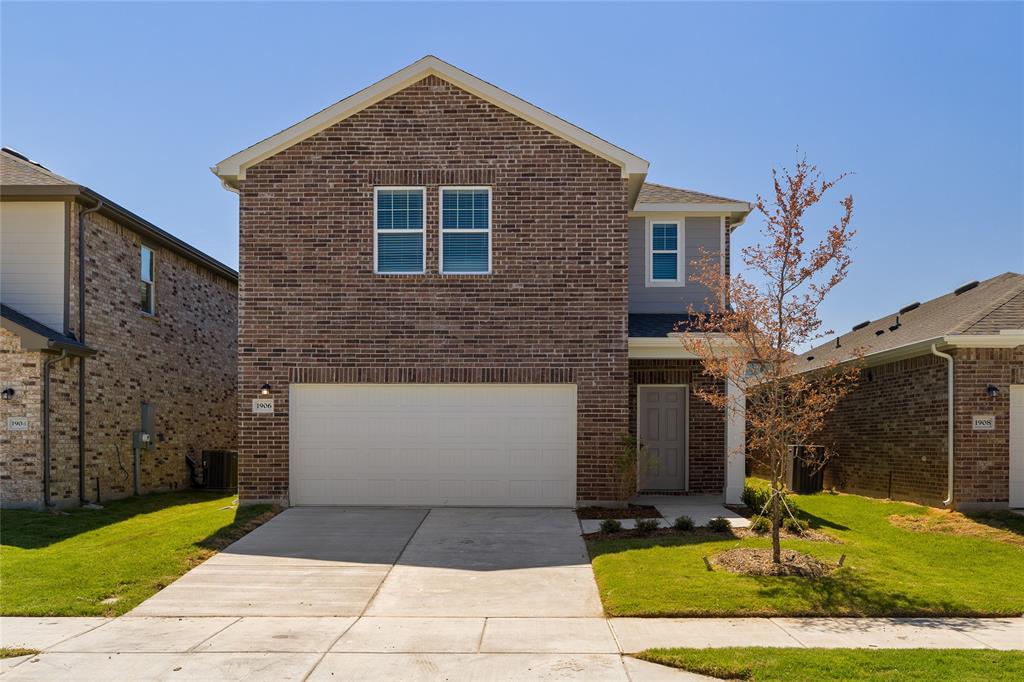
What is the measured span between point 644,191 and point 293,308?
816cm

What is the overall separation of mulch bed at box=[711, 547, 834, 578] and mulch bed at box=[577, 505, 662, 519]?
9.57ft

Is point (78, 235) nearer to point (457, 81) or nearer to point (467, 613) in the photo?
point (457, 81)

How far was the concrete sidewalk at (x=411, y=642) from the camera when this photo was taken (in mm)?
7016

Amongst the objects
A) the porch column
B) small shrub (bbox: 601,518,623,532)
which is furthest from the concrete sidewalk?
the porch column

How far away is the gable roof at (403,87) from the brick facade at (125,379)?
4.17 metres

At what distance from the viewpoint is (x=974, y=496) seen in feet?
45.8

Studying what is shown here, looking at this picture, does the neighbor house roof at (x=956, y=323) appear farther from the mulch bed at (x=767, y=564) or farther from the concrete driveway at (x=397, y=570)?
the concrete driveway at (x=397, y=570)

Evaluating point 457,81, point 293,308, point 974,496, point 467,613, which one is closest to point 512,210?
point 457,81

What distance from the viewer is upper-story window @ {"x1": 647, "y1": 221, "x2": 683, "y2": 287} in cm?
1730

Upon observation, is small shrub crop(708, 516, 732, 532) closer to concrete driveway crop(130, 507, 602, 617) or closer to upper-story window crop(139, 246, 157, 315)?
concrete driveway crop(130, 507, 602, 617)

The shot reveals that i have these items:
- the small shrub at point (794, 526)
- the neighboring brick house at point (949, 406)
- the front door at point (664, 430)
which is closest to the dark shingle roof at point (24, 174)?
the front door at point (664, 430)

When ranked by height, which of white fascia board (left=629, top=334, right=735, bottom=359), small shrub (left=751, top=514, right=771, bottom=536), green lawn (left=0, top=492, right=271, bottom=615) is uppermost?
white fascia board (left=629, top=334, right=735, bottom=359)

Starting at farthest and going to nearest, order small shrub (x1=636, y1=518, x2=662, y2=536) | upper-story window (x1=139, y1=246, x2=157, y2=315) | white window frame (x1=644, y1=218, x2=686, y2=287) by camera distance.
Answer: upper-story window (x1=139, y1=246, x2=157, y2=315)
white window frame (x1=644, y1=218, x2=686, y2=287)
small shrub (x1=636, y1=518, x2=662, y2=536)

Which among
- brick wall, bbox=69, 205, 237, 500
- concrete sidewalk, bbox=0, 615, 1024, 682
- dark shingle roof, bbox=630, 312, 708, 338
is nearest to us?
concrete sidewalk, bbox=0, 615, 1024, 682
